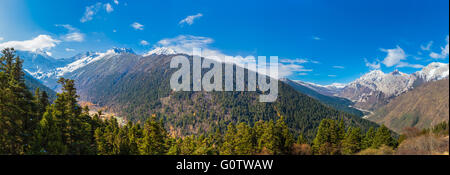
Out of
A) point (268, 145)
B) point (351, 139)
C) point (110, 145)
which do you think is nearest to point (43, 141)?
point (110, 145)

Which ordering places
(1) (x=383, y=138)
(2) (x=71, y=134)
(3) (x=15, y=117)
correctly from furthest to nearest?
(1) (x=383, y=138) < (2) (x=71, y=134) < (3) (x=15, y=117)

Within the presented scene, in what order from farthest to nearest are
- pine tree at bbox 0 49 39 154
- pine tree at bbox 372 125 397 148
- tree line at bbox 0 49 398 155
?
pine tree at bbox 372 125 397 148, tree line at bbox 0 49 398 155, pine tree at bbox 0 49 39 154

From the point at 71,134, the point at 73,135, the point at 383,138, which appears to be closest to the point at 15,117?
the point at 71,134

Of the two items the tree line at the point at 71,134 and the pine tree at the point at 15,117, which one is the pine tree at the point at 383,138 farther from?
the pine tree at the point at 15,117

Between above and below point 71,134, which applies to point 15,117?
above

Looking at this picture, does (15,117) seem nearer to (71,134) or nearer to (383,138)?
(71,134)

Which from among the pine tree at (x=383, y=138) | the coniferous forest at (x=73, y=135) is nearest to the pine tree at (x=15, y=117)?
the coniferous forest at (x=73, y=135)

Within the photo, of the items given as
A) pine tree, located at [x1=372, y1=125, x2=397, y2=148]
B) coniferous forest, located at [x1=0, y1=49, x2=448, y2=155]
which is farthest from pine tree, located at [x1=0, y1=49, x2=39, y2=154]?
pine tree, located at [x1=372, y1=125, x2=397, y2=148]

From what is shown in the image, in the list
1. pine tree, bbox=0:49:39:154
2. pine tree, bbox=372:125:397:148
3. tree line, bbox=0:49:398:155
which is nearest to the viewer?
pine tree, bbox=0:49:39:154

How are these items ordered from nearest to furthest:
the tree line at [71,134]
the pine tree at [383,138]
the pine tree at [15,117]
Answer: the pine tree at [15,117], the tree line at [71,134], the pine tree at [383,138]

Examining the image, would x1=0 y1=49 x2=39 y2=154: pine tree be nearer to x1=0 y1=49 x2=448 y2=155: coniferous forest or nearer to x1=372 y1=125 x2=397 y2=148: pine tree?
x1=0 y1=49 x2=448 y2=155: coniferous forest
